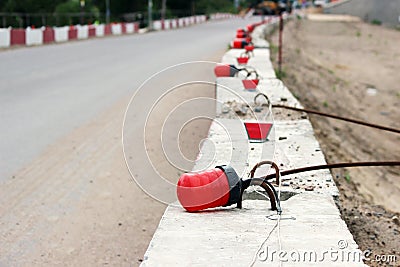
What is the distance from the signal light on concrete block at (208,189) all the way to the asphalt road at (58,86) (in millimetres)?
2932

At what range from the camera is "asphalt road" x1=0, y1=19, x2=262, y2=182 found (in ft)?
A: 27.1

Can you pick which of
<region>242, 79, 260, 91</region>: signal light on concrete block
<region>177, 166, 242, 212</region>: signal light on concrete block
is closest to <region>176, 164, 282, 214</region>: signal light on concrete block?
<region>177, 166, 242, 212</region>: signal light on concrete block

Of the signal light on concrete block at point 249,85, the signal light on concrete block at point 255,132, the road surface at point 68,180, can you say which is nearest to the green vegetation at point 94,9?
the road surface at point 68,180

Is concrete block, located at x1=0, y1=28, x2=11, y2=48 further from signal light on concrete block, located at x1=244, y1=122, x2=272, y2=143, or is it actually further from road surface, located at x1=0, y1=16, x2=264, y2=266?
signal light on concrete block, located at x1=244, y1=122, x2=272, y2=143

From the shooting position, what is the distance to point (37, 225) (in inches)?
210

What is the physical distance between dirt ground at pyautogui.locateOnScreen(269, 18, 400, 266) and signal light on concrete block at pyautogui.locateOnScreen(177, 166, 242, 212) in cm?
99

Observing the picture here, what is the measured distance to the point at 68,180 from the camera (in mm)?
6582

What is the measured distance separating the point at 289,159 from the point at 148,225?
1.37m

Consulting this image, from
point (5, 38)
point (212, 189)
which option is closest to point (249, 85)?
point (212, 189)

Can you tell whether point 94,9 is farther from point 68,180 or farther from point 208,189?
point 208,189

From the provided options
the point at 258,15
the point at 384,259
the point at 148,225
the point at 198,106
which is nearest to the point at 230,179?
the point at 384,259

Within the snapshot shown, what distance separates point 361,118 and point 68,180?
33.2 feet

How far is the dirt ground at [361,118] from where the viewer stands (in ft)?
16.9

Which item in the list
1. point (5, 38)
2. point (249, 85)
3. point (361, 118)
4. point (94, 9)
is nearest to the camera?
point (249, 85)
